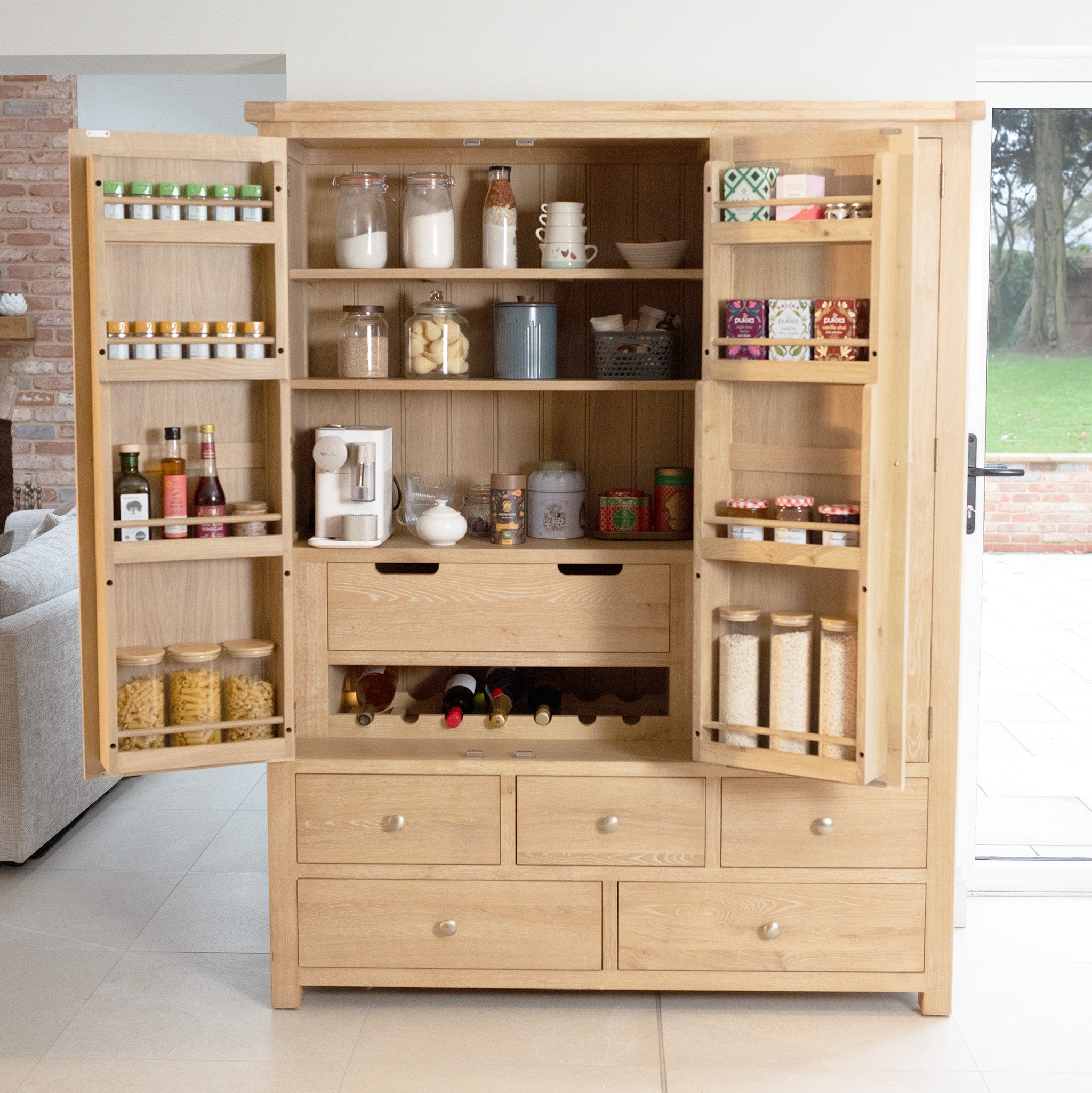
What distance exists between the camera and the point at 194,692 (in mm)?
2652

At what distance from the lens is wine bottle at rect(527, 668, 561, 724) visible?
9.22ft

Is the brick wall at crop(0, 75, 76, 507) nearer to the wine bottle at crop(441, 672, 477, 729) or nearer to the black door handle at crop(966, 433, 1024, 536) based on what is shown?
the wine bottle at crop(441, 672, 477, 729)

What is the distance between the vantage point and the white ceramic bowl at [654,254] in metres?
2.78

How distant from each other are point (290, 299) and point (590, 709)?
1197mm

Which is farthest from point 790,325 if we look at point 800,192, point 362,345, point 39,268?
point 39,268

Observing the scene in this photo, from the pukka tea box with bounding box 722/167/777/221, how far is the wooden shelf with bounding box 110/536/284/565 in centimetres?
Result: 116

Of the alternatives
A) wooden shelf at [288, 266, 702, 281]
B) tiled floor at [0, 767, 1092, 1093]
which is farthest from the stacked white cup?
tiled floor at [0, 767, 1092, 1093]

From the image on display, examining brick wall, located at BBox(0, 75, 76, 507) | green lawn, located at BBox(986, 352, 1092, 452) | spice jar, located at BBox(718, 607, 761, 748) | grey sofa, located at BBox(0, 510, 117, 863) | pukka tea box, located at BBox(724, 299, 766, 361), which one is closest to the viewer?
pukka tea box, located at BBox(724, 299, 766, 361)

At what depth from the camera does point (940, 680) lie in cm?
272

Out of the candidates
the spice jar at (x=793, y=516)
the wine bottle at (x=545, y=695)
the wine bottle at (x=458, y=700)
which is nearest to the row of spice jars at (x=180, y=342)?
the wine bottle at (x=458, y=700)

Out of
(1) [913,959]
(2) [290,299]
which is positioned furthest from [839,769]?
(2) [290,299]

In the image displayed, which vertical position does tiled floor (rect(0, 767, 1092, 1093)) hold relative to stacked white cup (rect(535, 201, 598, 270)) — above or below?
below

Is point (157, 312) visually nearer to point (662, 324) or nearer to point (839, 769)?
point (662, 324)

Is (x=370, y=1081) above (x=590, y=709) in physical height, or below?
below
